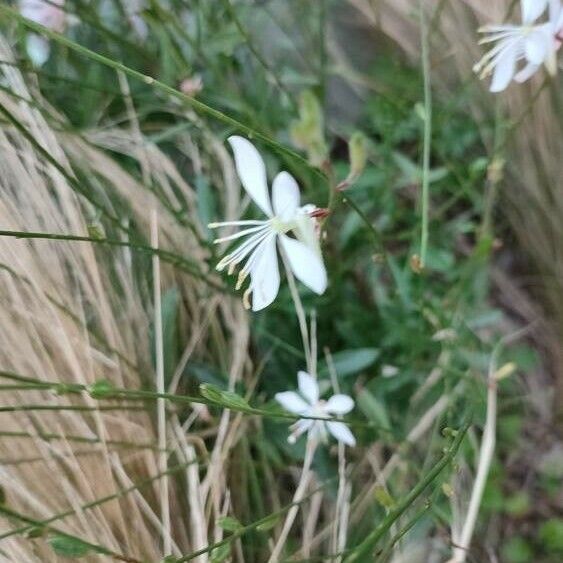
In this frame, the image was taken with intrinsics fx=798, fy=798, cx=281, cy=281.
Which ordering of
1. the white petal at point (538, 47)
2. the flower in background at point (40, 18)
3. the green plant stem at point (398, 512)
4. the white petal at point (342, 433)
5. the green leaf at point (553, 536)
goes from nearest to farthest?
the green plant stem at point (398, 512) → the white petal at point (538, 47) → the white petal at point (342, 433) → the flower in background at point (40, 18) → the green leaf at point (553, 536)

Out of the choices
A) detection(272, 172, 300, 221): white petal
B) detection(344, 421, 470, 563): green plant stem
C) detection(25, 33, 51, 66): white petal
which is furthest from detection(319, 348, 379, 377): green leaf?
detection(25, 33, 51, 66): white petal

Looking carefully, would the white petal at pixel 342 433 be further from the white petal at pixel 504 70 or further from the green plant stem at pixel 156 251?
the white petal at pixel 504 70

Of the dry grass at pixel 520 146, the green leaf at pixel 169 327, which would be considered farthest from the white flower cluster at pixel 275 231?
the dry grass at pixel 520 146

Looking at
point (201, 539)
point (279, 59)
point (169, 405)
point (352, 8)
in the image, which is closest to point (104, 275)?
point (169, 405)

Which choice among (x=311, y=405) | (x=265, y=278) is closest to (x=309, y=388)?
(x=311, y=405)

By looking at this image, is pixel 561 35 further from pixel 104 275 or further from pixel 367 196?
pixel 104 275

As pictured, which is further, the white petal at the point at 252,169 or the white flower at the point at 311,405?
the white flower at the point at 311,405

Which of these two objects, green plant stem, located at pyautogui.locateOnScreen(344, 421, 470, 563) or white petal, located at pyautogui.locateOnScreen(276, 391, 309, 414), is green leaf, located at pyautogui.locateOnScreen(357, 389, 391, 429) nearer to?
white petal, located at pyautogui.locateOnScreen(276, 391, 309, 414)
